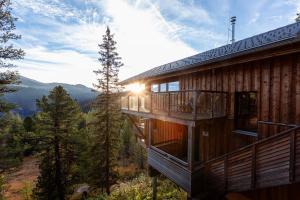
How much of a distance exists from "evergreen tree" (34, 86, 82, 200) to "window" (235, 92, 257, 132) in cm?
1407

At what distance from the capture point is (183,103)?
980cm

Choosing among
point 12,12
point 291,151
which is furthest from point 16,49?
point 291,151

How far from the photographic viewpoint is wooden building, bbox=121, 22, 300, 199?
544cm

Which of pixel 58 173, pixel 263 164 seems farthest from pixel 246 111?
pixel 58 173

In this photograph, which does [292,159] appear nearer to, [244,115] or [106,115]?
[244,115]

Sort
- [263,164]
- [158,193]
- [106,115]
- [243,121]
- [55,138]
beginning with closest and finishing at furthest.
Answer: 1. [263,164]
2. [243,121]
3. [158,193]
4. [55,138]
5. [106,115]

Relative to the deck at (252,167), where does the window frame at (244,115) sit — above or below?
above

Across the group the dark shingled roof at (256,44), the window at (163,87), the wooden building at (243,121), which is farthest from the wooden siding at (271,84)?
the window at (163,87)

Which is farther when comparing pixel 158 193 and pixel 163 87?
pixel 163 87

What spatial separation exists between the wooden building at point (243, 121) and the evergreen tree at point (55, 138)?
9.89 metres

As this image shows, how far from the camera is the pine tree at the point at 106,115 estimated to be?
1806cm

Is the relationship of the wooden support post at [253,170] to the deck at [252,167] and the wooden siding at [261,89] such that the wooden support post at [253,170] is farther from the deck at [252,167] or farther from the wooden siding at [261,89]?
the wooden siding at [261,89]

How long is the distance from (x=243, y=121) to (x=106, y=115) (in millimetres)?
12705

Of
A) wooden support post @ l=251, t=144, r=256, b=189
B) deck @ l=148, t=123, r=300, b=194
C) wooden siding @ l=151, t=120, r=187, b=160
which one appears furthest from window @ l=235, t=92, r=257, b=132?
wooden siding @ l=151, t=120, r=187, b=160
